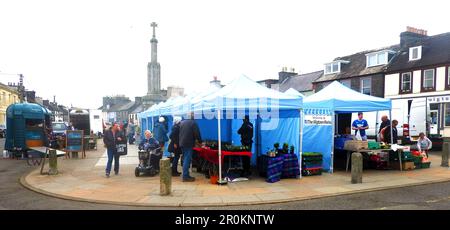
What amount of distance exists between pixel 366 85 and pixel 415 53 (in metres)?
4.62

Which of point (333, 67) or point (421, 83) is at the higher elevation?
point (333, 67)

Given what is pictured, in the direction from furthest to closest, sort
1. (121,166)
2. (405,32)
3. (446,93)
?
(405,32), (446,93), (121,166)

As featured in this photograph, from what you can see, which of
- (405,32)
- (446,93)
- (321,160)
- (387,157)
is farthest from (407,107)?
(321,160)

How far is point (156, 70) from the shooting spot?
36562mm

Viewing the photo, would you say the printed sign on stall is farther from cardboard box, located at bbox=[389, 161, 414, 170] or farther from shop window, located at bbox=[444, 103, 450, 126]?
shop window, located at bbox=[444, 103, 450, 126]

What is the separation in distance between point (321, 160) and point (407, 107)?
15475 millimetres

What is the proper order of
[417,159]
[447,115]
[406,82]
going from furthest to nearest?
[406,82] → [447,115] → [417,159]

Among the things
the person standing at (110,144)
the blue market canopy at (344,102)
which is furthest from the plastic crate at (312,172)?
the person standing at (110,144)

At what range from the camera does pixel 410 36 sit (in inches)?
1027

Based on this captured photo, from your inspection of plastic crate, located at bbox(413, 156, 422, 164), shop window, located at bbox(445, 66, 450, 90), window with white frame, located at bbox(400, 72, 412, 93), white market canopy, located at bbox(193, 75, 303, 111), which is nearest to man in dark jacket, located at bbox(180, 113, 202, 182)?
white market canopy, located at bbox(193, 75, 303, 111)

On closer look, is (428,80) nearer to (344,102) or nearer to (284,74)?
(344,102)

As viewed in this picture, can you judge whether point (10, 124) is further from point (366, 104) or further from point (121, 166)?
point (366, 104)

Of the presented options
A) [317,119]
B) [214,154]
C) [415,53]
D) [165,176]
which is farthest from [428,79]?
[165,176]

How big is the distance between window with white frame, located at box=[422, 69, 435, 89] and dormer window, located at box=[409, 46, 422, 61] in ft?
5.79
